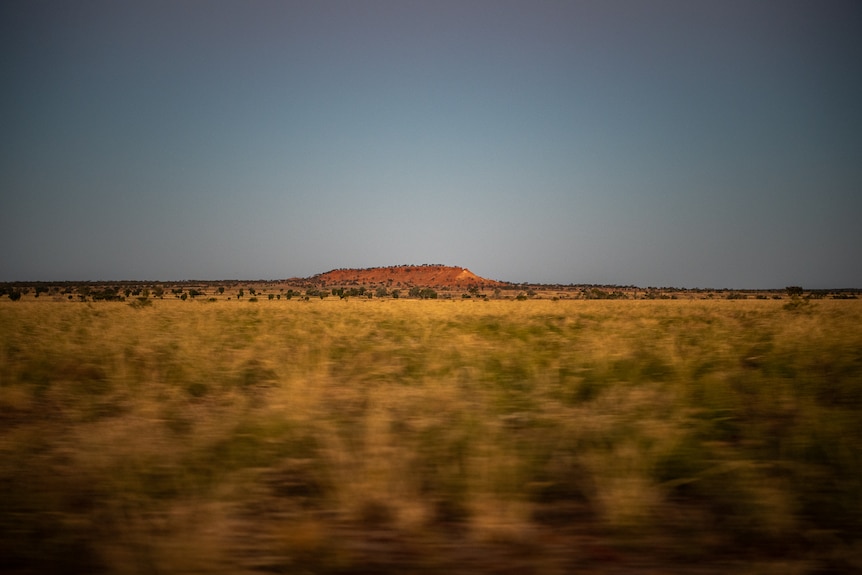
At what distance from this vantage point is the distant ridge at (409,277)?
516 feet

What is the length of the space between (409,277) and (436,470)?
159366 mm

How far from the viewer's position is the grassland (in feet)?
8.29

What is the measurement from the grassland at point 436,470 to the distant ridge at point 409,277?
147 metres

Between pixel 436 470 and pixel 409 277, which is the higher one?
pixel 409 277

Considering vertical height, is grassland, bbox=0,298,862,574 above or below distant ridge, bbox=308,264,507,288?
below

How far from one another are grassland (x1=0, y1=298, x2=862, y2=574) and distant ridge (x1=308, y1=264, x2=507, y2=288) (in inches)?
5771

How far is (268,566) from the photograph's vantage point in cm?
240

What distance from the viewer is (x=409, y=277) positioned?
162625 mm

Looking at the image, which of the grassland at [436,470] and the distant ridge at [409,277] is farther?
the distant ridge at [409,277]

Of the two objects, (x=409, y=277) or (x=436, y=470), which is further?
(x=409, y=277)

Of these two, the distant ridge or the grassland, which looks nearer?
the grassland

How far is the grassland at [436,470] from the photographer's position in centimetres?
253

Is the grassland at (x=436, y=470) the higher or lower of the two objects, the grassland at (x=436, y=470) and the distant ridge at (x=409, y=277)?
the lower

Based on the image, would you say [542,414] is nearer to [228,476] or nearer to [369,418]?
[369,418]
